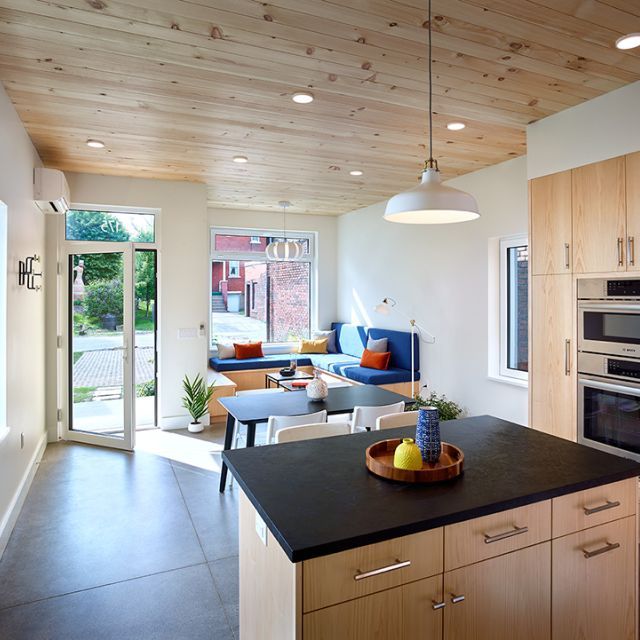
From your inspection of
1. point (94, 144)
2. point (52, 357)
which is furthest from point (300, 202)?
point (52, 357)

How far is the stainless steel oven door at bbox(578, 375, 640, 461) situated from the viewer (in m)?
2.73

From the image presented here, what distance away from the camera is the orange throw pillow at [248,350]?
691 cm

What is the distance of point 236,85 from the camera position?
285 centimetres

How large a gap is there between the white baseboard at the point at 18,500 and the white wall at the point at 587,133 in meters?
4.10

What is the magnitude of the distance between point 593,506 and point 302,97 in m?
2.66

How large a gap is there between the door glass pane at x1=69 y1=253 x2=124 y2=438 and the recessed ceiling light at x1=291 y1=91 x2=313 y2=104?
2.60 metres

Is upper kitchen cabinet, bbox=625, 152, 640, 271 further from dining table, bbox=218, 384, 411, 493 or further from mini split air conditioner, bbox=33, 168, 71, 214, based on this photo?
mini split air conditioner, bbox=33, 168, 71, 214

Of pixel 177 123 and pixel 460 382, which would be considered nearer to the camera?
pixel 177 123

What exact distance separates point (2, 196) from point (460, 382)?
14.3ft

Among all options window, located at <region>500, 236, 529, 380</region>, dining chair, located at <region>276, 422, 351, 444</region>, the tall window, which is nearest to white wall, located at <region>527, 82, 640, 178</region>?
window, located at <region>500, 236, 529, 380</region>

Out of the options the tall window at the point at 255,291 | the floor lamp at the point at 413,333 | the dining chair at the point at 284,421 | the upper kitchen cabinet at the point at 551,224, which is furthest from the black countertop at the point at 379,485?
the tall window at the point at 255,291

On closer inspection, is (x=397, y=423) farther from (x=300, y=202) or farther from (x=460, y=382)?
(x=300, y=202)

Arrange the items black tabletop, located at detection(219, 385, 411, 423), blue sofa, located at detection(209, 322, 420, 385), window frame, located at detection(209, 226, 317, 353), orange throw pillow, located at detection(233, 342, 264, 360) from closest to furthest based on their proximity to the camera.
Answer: black tabletop, located at detection(219, 385, 411, 423)
blue sofa, located at detection(209, 322, 420, 385)
orange throw pillow, located at detection(233, 342, 264, 360)
window frame, located at detection(209, 226, 317, 353)

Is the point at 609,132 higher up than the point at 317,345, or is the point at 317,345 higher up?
the point at 609,132
